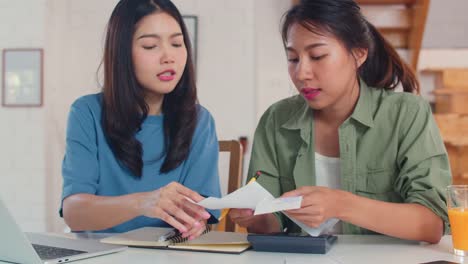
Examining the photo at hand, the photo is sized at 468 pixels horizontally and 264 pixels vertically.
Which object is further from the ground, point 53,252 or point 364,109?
point 364,109

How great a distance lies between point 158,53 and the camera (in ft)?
4.96

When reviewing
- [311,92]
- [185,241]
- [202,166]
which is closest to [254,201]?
[185,241]

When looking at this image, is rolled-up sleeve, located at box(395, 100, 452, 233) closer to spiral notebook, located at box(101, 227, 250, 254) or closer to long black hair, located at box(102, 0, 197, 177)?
spiral notebook, located at box(101, 227, 250, 254)

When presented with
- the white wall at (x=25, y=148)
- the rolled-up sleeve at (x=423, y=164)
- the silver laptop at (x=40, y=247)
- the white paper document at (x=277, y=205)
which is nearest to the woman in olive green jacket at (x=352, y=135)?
the rolled-up sleeve at (x=423, y=164)

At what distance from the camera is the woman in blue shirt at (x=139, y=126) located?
4.92 feet

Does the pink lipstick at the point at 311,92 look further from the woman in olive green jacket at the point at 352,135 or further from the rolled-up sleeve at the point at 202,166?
the rolled-up sleeve at the point at 202,166

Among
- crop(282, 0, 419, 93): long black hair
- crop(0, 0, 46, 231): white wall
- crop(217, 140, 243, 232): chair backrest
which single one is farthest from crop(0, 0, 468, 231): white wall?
crop(282, 0, 419, 93): long black hair

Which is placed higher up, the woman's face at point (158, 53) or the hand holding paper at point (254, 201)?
the woman's face at point (158, 53)

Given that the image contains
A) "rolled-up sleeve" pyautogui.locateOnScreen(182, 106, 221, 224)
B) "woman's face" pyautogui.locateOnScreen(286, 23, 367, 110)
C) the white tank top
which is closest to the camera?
"woman's face" pyautogui.locateOnScreen(286, 23, 367, 110)

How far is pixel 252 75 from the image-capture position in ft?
11.5

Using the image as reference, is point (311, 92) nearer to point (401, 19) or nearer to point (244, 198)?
point (244, 198)

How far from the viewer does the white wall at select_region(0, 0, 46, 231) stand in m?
3.35

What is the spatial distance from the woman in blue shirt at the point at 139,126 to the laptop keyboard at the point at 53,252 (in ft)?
0.89

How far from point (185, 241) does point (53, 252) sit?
0.27 m
